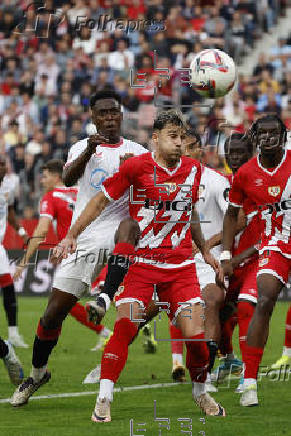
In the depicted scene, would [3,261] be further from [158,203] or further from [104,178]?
[158,203]

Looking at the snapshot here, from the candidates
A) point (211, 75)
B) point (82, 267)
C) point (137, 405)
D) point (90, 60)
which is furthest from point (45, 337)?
point (90, 60)

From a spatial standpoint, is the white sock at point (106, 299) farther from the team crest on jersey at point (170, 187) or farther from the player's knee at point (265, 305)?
the player's knee at point (265, 305)

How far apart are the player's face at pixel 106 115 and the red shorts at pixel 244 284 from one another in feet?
5.77

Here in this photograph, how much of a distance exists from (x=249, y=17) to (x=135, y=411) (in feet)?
47.8

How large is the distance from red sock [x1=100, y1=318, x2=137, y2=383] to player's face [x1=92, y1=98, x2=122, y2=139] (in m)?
1.78

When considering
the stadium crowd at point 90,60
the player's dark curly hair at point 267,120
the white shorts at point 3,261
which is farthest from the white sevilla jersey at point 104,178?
the stadium crowd at point 90,60

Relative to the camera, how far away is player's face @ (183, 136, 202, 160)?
9.56 metres

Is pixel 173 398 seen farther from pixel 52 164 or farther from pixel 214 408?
pixel 52 164

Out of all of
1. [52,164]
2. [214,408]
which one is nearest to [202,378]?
[214,408]

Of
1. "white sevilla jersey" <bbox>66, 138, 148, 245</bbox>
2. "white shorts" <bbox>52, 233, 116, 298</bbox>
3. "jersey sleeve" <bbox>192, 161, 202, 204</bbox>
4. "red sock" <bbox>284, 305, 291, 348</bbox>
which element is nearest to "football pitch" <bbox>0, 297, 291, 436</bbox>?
"red sock" <bbox>284, 305, 291, 348</bbox>

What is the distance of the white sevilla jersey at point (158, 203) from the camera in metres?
7.07

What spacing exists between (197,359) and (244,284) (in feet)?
5.41

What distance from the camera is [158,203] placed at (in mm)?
7074

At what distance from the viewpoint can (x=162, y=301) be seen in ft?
23.6
